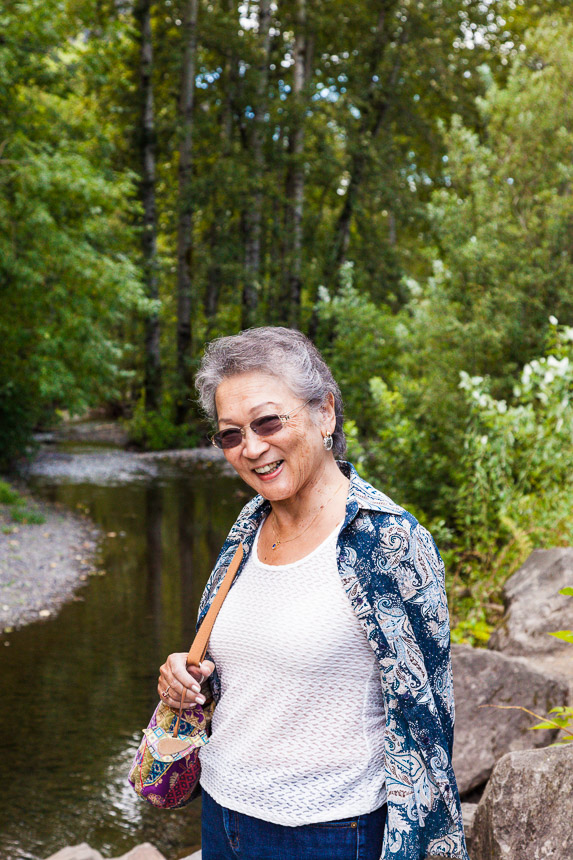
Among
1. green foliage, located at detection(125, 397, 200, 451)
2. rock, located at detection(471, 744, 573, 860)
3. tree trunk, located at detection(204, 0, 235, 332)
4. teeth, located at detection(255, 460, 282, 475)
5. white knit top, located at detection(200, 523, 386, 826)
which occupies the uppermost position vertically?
tree trunk, located at detection(204, 0, 235, 332)

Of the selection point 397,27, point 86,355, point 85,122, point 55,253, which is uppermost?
point 397,27

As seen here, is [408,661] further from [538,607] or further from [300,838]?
[538,607]

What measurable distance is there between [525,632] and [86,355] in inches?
388

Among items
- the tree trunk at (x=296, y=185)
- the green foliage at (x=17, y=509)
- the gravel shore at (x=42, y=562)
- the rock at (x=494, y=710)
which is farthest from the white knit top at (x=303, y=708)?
the tree trunk at (x=296, y=185)

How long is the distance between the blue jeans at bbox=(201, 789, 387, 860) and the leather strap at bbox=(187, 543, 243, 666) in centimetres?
36

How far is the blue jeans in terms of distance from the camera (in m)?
1.85

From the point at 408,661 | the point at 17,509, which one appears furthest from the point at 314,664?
the point at 17,509

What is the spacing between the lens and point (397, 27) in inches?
875

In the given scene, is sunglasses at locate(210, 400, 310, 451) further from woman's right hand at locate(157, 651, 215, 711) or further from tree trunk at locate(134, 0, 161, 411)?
tree trunk at locate(134, 0, 161, 411)

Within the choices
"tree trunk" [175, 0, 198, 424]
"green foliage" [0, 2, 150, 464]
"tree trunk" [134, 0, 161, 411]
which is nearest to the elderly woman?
"green foliage" [0, 2, 150, 464]

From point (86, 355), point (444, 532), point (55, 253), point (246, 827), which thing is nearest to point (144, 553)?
point (86, 355)

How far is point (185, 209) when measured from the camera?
21.8m

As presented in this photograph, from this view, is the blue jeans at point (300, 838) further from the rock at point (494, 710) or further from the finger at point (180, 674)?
the rock at point (494, 710)

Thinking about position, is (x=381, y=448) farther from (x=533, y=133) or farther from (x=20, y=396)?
(x=20, y=396)
